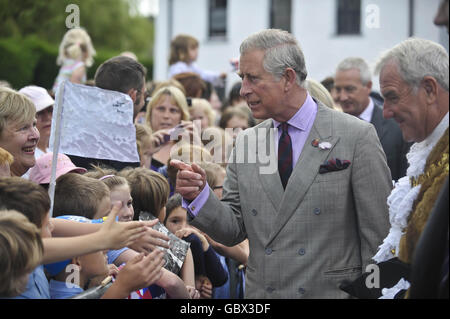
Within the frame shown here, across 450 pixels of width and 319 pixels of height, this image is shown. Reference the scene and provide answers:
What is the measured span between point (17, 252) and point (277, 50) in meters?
1.75

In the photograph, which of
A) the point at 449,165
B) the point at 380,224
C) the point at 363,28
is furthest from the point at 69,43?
the point at 363,28

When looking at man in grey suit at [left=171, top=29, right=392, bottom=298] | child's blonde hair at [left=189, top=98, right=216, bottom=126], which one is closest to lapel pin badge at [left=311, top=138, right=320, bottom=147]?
man in grey suit at [left=171, top=29, right=392, bottom=298]

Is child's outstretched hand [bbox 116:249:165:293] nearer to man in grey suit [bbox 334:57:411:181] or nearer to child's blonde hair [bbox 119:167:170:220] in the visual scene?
child's blonde hair [bbox 119:167:170:220]

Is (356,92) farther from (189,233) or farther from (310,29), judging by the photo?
(310,29)

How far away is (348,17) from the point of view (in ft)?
84.6

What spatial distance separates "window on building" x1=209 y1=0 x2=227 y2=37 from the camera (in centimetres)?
2822

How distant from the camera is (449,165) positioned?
253 cm

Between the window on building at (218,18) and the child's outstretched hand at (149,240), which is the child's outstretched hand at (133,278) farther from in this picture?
the window on building at (218,18)

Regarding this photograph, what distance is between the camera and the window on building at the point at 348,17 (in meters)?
25.6

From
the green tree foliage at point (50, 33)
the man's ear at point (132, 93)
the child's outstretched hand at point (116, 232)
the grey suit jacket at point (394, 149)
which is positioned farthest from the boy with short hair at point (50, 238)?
the grey suit jacket at point (394, 149)

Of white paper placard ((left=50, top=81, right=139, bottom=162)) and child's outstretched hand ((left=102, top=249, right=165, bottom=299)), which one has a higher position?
white paper placard ((left=50, top=81, right=139, bottom=162))

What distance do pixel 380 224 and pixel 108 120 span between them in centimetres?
205

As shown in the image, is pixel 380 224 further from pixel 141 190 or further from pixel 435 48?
pixel 141 190

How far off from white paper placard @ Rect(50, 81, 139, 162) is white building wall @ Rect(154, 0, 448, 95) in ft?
60.9
